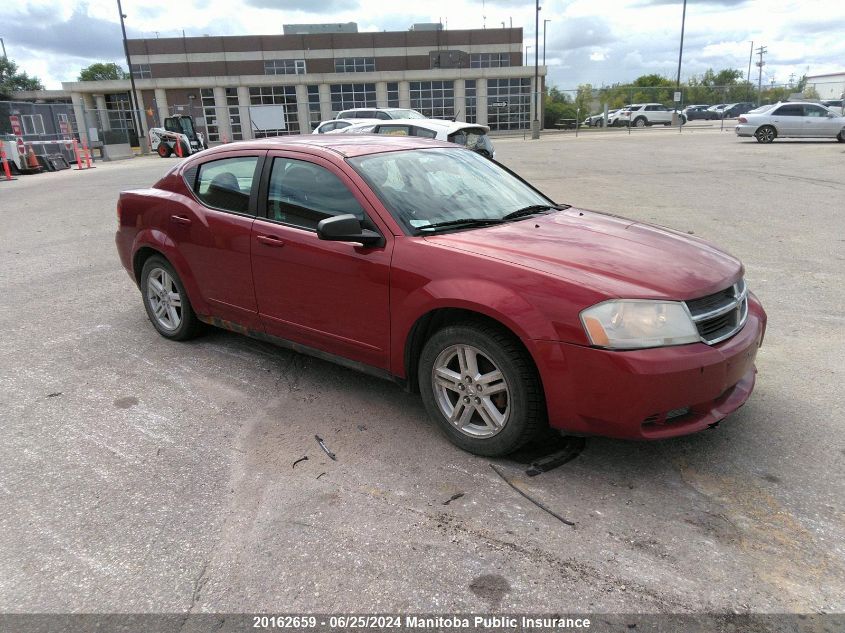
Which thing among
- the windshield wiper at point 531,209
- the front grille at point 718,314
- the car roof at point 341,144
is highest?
the car roof at point 341,144

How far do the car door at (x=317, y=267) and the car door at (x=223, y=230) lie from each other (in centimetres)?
13

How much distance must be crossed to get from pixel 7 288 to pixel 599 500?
272 inches

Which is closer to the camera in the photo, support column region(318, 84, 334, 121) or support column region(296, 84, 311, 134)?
support column region(296, 84, 311, 134)

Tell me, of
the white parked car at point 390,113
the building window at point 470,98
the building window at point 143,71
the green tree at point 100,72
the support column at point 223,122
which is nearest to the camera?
the white parked car at point 390,113

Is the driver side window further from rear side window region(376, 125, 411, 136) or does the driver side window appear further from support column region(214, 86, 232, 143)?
support column region(214, 86, 232, 143)

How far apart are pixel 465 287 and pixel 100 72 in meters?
128

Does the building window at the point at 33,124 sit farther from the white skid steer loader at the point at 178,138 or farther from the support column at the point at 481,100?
the support column at the point at 481,100

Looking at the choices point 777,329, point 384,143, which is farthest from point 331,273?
point 777,329

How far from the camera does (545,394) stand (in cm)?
305

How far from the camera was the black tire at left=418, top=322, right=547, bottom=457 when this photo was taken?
308 cm

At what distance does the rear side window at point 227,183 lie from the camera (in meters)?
4.35

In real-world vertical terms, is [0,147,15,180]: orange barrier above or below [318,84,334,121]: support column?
below

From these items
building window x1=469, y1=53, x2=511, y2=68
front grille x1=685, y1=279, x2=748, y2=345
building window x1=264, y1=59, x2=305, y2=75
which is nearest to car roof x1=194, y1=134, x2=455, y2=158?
front grille x1=685, y1=279, x2=748, y2=345

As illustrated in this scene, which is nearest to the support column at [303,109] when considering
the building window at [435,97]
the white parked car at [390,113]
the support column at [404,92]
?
the support column at [404,92]
